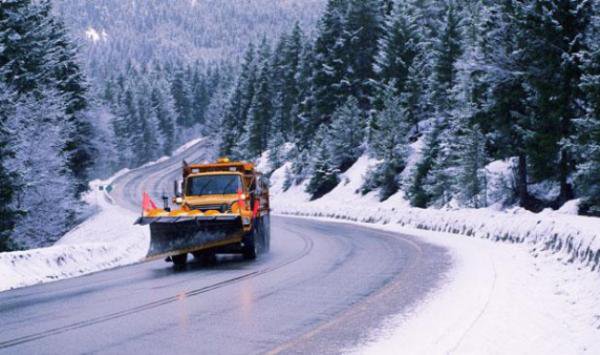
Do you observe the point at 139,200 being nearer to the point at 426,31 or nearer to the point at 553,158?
the point at 426,31

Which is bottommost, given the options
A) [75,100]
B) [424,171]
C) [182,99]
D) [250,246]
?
[250,246]

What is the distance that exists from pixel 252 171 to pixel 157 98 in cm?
12854

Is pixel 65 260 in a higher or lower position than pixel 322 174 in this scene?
lower

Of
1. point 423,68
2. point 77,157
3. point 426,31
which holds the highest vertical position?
point 426,31

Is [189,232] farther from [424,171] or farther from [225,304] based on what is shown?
[424,171]

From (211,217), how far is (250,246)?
1838mm

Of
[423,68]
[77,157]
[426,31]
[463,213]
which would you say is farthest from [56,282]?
[426,31]

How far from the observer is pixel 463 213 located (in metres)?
26.4

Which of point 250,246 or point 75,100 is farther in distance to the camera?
point 75,100

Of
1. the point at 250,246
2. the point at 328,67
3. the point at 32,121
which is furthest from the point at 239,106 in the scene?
the point at 250,246

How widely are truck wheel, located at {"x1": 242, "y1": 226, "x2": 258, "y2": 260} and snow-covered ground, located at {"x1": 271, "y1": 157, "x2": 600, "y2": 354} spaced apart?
5244 mm

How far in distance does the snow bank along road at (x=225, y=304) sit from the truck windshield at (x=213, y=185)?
1949 mm

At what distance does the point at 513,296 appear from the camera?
10938 mm

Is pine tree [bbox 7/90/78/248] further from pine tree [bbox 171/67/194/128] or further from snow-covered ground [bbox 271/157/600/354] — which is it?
pine tree [bbox 171/67/194/128]
